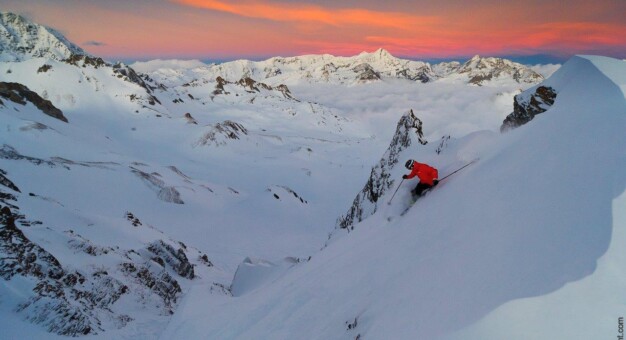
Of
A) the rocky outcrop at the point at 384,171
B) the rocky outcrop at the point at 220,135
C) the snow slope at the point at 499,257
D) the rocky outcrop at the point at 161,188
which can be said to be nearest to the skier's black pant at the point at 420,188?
the snow slope at the point at 499,257

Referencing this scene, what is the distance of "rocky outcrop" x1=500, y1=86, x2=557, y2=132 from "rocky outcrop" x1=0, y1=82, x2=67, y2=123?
278 feet

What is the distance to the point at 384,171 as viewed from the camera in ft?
89.0

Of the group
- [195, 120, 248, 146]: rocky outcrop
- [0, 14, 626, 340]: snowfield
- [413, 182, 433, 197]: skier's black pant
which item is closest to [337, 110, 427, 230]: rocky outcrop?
[0, 14, 626, 340]: snowfield

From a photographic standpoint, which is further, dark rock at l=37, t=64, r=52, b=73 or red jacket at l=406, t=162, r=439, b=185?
dark rock at l=37, t=64, r=52, b=73

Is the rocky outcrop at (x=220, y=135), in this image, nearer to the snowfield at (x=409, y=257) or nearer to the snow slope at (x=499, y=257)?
the snowfield at (x=409, y=257)

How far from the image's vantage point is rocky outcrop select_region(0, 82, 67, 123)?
2623 inches

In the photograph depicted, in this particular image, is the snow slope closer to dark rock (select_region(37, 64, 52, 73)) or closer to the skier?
the skier

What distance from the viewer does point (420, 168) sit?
13.7 meters

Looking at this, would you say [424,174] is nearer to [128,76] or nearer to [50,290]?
[50,290]

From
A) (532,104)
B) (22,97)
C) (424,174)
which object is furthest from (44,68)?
(532,104)

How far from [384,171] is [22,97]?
3141 inches

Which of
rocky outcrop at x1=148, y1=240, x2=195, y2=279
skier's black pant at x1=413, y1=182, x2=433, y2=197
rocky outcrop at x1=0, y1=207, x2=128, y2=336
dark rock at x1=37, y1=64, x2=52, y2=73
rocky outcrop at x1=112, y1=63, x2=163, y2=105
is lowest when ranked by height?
rocky outcrop at x1=112, y1=63, x2=163, y2=105

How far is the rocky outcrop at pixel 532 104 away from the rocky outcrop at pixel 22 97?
84879 mm

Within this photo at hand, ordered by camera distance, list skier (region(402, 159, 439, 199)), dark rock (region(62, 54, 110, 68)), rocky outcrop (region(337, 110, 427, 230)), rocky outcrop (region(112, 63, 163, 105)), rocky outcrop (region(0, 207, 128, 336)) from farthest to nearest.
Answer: rocky outcrop (region(112, 63, 163, 105)) → dark rock (region(62, 54, 110, 68)) → rocky outcrop (region(337, 110, 427, 230)) → skier (region(402, 159, 439, 199)) → rocky outcrop (region(0, 207, 128, 336))
